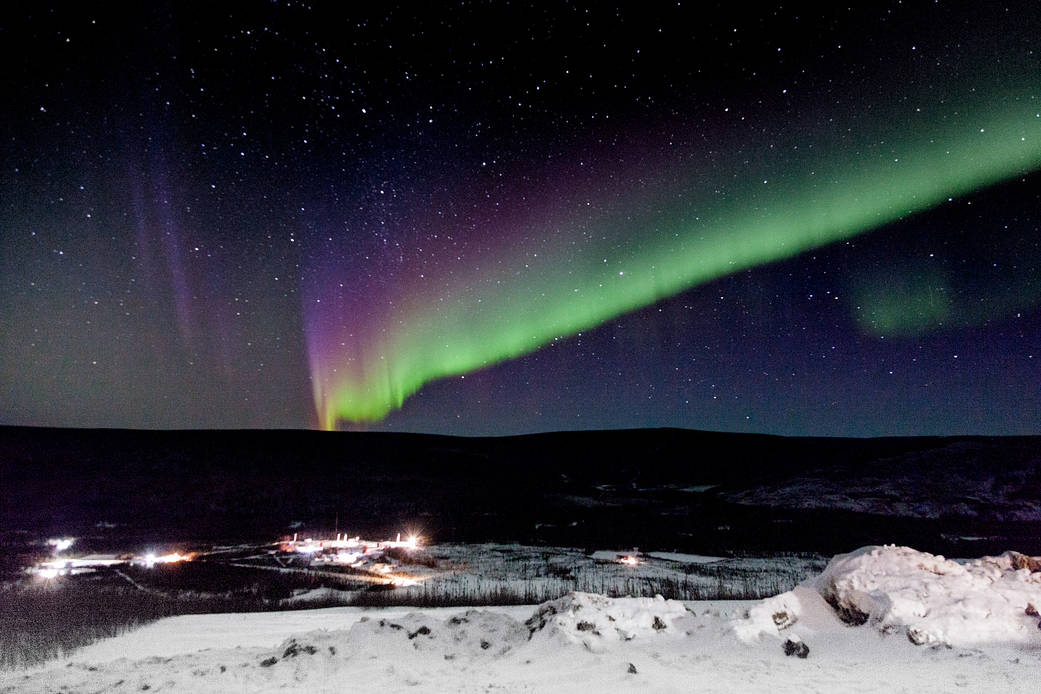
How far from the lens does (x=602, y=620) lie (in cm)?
1148

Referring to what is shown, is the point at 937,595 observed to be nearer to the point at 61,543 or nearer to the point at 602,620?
the point at 602,620

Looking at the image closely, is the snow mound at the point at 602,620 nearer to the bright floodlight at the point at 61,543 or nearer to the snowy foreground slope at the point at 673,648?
the snowy foreground slope at the point at 673,648

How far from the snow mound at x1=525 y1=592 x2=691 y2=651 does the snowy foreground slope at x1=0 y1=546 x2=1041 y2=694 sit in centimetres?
3

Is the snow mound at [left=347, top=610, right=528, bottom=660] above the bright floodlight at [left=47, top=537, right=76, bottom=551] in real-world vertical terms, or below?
below

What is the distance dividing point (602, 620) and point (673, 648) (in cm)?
127

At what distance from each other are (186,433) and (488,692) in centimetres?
9940

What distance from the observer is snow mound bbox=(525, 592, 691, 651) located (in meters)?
11.2

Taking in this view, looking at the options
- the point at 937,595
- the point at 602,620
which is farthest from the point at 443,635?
the point at 937,595

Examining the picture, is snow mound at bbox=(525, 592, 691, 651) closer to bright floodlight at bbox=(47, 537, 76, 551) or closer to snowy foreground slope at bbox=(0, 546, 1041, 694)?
snowy foreground slope at bbox=(0, 546, 1041, 694)

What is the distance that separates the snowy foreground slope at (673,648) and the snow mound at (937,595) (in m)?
0.03

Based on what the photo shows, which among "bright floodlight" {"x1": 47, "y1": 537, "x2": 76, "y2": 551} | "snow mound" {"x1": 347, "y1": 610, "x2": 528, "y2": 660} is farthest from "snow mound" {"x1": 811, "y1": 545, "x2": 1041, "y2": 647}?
"bright floodlight" {"x1": 47, "y1": 537, "x2": 76, "y2": 551}

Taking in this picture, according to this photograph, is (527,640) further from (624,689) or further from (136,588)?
(136,588)

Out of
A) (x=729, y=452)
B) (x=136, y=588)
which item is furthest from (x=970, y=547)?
(x=729, y=452)

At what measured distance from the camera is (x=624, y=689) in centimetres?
903
